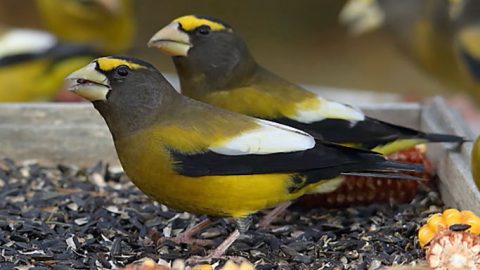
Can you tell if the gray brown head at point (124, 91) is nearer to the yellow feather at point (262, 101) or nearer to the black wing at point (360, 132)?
the yellow feather at point (262, 101)

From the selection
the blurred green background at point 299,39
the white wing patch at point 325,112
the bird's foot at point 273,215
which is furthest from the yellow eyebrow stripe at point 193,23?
the blurred green background at point 299,39

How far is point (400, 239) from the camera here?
352cm

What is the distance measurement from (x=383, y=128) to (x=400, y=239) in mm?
567

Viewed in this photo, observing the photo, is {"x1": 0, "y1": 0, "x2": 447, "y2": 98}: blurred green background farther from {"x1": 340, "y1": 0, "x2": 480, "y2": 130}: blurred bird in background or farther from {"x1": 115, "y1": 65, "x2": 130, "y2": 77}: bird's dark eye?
{"x1": 115, "y1": 65, "x2": 130, "y2": 77}: bird's dark eye

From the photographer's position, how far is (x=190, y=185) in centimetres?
331

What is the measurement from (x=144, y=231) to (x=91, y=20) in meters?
3.85

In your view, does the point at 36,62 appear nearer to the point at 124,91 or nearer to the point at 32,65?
the point at 32,65

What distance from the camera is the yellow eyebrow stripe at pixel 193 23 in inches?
154

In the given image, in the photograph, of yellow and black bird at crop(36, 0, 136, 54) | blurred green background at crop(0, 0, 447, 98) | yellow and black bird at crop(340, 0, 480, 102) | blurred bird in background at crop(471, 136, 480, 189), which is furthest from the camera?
blurred green background at crop(0, 0, 447, 98)

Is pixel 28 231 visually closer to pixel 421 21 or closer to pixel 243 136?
pixel 243 136

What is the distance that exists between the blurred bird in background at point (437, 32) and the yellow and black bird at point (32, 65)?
2.36 meters

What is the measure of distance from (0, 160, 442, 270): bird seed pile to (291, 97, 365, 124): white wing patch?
1.19 feet

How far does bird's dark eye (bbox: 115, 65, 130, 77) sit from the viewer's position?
341 centimetres

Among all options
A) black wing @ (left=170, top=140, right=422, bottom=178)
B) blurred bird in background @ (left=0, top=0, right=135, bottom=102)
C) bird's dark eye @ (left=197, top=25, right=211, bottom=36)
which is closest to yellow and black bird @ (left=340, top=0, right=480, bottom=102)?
blurred bird in background @ (left=0, top=0, right=135, bottom=102)
